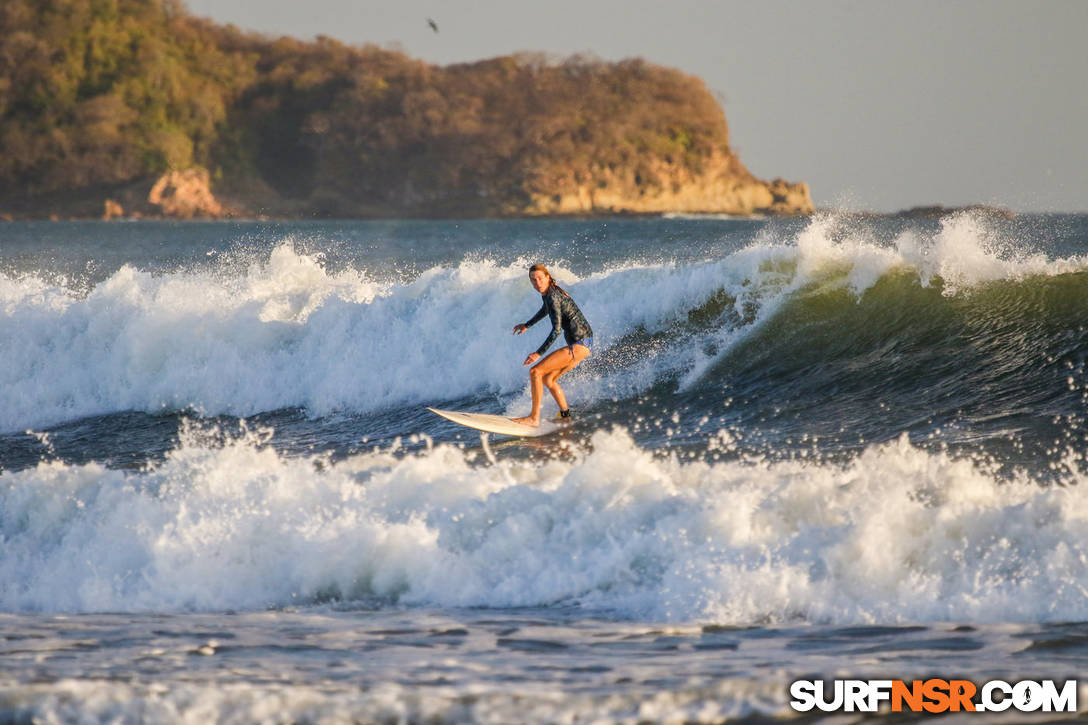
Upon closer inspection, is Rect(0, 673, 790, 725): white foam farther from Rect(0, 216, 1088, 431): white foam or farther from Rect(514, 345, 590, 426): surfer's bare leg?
Rect(0, 216, 1088, 431): white foam

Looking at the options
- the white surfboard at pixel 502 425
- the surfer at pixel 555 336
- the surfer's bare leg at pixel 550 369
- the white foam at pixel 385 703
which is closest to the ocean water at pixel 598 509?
the white foam at pixel 385 703

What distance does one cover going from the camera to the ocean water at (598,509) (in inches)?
242

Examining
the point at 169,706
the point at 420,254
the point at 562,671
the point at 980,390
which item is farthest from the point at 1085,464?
the point at 420,254

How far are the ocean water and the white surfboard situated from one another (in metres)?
0.39

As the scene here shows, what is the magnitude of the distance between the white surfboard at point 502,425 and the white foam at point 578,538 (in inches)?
79.8

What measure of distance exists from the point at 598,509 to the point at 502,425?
3609 mm

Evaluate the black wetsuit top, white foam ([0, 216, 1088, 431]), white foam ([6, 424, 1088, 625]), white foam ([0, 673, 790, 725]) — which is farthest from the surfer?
white foam ([0, 673, 790, 725])

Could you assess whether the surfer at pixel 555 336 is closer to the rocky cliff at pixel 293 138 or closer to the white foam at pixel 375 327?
the white foam at pixel 375 327

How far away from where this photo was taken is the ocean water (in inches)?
242

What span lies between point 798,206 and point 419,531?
145097 millimetres

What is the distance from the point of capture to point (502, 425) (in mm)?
11836

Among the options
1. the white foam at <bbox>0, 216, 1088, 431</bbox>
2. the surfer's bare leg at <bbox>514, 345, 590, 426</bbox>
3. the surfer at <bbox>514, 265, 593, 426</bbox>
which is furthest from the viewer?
the white foam at <bbox>0, 216, 1088, 431</bbox>

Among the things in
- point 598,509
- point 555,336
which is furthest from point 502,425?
point 598,509

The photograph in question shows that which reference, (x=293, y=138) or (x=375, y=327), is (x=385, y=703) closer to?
(x=375, y=327)
